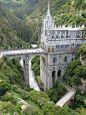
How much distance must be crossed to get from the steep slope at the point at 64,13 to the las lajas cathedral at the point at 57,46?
20.2 m

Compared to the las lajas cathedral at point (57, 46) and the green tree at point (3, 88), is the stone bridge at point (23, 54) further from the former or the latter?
the green tree at point (3, 88)

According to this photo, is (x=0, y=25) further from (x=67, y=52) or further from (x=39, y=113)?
(x=39, y=113)

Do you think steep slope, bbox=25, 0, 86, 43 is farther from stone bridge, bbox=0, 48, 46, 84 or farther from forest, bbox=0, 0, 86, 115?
stone bridge, bbox=0, 48, 46, 84

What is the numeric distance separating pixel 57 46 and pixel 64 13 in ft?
186

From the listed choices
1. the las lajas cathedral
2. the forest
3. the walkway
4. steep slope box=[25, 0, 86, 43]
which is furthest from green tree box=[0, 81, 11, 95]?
steep slope box=[25, 0, 86, 43]

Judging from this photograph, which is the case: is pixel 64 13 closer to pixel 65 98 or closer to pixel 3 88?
pixel 65 98

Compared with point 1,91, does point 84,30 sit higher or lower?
higher

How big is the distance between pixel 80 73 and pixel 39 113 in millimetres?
28619

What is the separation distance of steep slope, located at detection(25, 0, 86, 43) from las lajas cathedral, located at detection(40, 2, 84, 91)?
66.2 ft

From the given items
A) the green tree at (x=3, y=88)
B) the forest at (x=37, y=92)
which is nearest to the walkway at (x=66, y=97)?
the forest at (x=37, y=92)

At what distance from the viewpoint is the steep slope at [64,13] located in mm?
85750

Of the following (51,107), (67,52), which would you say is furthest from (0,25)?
(51,107)

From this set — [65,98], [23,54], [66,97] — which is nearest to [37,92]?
[65,98]

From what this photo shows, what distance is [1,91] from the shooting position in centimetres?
3503
